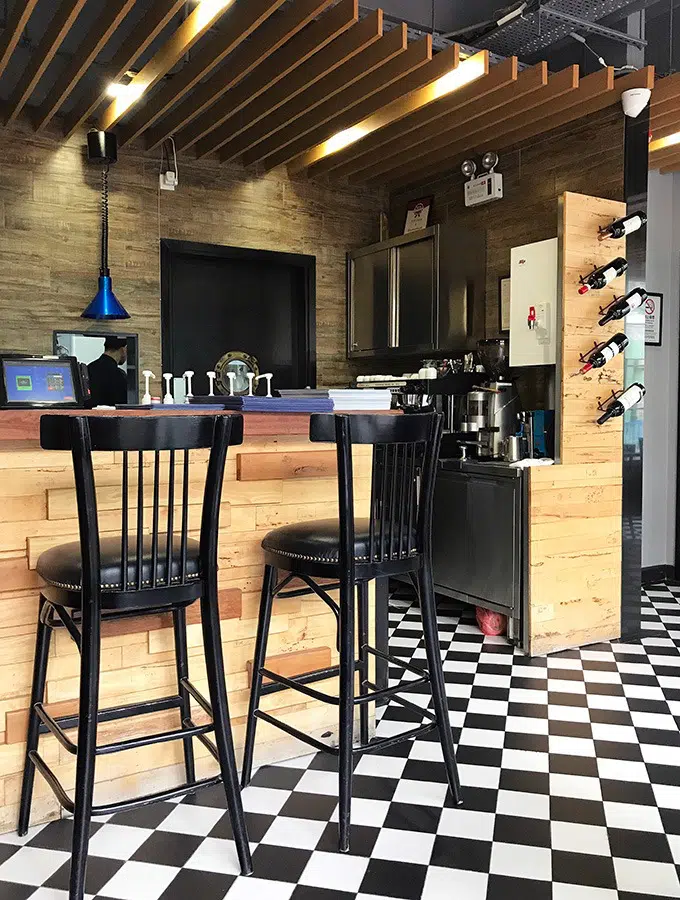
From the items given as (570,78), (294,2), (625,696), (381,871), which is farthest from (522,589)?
(294,2)

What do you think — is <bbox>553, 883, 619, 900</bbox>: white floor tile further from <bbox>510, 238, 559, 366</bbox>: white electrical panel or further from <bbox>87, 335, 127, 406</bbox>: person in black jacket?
<bbox>87, 335, 127, 406</bbox>: person in black jacket

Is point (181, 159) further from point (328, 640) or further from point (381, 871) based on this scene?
point (381, 871)

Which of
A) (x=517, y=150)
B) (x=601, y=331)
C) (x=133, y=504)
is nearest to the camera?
(x=133, y=504)

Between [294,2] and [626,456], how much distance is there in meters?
2.68

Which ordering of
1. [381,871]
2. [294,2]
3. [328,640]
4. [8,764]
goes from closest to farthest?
[381,871], [8,764], [328,640], [294,2]

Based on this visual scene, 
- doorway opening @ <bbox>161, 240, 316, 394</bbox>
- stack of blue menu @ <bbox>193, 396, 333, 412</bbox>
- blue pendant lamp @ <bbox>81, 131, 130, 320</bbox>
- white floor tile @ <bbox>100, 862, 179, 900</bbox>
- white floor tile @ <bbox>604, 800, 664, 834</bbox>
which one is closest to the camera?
white floor tile @ <bbox>100, 862, 179, 900</bbox>

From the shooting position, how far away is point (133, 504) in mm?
2381

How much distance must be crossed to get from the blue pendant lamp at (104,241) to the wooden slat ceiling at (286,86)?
118mm

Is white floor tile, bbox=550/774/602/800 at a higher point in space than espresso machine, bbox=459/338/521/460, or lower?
lower

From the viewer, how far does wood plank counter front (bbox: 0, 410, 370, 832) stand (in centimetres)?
224

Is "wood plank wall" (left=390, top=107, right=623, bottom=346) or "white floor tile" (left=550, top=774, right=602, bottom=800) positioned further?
"wood plank wall" (left=390, top=107, right=623, bottom=346)

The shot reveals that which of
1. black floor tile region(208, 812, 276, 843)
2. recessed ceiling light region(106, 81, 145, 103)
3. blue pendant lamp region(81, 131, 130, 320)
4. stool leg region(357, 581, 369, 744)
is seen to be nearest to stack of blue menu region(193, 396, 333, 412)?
stool leg region(357, 581, 369, 744)

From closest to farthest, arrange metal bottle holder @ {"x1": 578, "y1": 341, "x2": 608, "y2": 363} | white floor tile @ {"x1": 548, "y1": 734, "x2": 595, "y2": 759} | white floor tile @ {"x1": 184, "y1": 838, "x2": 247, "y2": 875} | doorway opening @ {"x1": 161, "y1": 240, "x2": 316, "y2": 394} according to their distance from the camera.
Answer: white floor tile @ {"x1": 184, "y1": 838, "x2": 247, "y2": 875}, white floor tile @ {"x1": 548, "y1": 734, "x2": 595, "y2": 759}, metal bottle holder @ {"x1": 578, "y1": 341, "x2": 608, "y2": 363}, doorway opening @ {"x1": 161, "y1": 240, "x2": 316, "y2": 394}

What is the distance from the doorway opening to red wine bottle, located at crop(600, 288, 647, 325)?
2.25 metres
